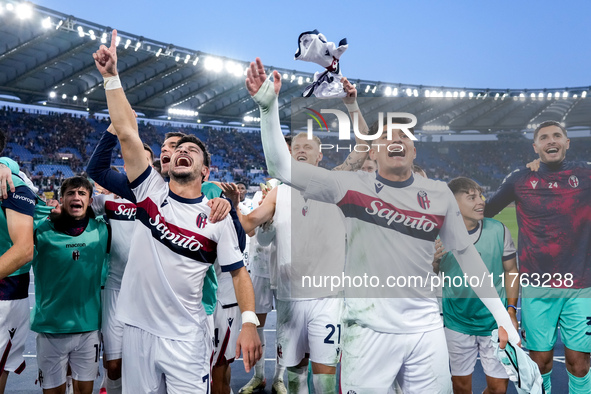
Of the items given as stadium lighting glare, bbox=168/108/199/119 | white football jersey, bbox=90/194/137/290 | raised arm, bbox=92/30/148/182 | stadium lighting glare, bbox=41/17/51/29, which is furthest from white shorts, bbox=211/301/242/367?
stadium lighting glare, bbox=168/108/199/119

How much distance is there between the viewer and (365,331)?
8.97ft

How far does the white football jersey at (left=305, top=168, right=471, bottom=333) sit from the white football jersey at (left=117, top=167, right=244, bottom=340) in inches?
26.6

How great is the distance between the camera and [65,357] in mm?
3678

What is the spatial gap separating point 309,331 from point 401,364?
1.10 metres

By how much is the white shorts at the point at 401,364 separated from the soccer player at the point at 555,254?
170cm

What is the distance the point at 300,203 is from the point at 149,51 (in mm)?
20522

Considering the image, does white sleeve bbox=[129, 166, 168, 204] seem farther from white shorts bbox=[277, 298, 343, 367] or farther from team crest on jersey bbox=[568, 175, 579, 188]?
team crest on jersey bbox=[568, 175, 579, 188]

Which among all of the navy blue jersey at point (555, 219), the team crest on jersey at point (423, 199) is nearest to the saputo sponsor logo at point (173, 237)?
the team crest on jersey at point (423, 199)

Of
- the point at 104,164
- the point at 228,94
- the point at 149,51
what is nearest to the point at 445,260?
the point at 104,164

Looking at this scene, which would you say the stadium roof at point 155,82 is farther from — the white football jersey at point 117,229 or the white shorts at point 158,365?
the white shorts at point 158,365

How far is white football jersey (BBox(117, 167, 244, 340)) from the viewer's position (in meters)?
2.80

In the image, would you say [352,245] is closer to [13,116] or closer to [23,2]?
[23,2]

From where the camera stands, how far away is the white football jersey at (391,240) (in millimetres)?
2695

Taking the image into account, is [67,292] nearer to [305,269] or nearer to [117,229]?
[117,229]
